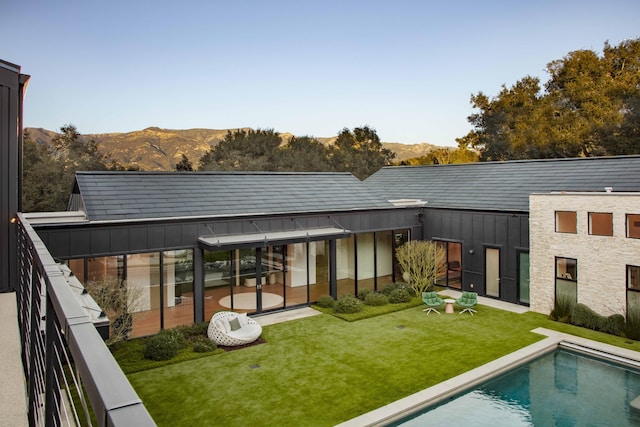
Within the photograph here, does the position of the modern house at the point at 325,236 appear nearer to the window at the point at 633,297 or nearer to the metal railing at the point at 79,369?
the window at the point at 633,297

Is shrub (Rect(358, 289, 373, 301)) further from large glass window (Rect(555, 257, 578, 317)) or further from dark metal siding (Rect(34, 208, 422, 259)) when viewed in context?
large glass window (Rect(555, 257, 578, 317))

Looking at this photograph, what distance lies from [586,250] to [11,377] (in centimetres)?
1612

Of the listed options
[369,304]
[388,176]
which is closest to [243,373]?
[369,304]

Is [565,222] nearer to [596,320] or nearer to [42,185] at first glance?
[596,320]

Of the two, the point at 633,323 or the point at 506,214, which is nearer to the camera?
the point at 633,323

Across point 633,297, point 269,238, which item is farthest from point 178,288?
point 633,297

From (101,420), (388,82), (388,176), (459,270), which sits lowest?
(459,270)

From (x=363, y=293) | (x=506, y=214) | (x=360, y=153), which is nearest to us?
(x=506, y=214)

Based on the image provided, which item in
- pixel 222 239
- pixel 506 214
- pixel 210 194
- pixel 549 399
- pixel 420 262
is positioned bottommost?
pixel 549 399

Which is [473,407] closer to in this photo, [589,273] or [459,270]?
[589,273]

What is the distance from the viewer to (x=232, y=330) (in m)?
13.2

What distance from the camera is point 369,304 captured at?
17078mm

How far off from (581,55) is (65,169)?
1751 inches

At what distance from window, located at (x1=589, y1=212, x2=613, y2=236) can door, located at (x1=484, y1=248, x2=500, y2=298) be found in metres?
3.81
